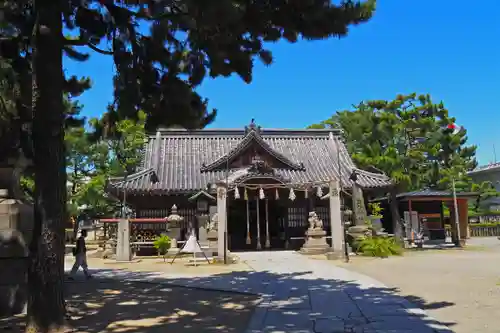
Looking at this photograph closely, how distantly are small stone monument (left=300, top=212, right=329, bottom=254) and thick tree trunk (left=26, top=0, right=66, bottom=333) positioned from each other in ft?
45.8

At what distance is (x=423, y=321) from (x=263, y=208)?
688 inches

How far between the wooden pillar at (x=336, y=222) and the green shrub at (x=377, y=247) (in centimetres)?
110

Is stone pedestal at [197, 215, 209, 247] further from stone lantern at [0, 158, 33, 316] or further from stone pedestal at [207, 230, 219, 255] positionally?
stone lantern at [0, 158, 33, 316]

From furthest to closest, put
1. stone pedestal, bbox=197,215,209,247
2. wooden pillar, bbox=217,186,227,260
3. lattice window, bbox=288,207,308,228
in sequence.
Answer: lattice window, bbox=288,207,308,228 → stone pedestal, bbox=197,215,209,247 → wooden pillar, bbox=217,186,227,260

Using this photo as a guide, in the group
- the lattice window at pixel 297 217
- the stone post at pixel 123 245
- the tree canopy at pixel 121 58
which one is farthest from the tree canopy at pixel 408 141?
the tree canopy at pixel 121 58

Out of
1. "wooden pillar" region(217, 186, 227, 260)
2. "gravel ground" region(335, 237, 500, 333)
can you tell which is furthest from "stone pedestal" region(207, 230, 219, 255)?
"gravel ground" region(335, 237, 500, 333)

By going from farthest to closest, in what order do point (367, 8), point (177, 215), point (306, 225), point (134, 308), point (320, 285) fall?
point (306, 225) < point (177, 215) < point (320, 285) < point (134, 308) < point (367, 8)

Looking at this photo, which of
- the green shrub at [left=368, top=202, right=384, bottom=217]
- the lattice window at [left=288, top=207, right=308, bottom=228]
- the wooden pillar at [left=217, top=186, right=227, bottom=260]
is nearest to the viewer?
the wooden pillar at [left=217, top=186, right=227, bottom=260]

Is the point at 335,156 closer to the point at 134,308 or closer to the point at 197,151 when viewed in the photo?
the point at 197,151

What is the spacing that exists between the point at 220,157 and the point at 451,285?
16339mm

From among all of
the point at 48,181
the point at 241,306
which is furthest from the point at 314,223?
the point at 48,181

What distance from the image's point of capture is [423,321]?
6.24m

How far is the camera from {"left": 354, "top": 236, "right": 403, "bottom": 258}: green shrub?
16656 millimetres

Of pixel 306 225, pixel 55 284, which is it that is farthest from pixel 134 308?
pixel 306 225
